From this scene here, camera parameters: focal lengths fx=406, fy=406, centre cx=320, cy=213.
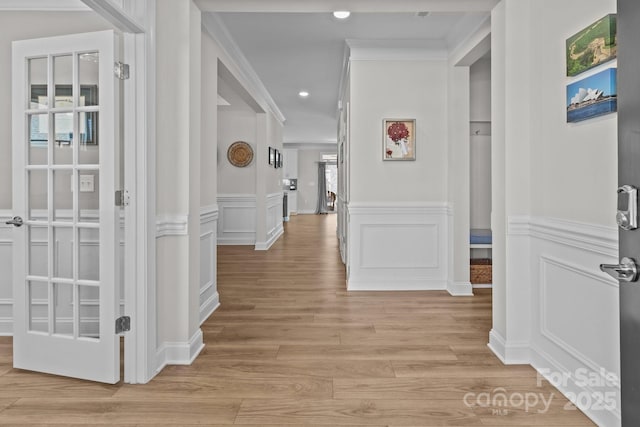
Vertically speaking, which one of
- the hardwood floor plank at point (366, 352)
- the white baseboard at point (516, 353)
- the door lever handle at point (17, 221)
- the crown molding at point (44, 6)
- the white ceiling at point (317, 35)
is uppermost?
the white ceiling at point (317, 35)

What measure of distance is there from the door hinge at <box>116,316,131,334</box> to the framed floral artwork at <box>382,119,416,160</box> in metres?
3.00

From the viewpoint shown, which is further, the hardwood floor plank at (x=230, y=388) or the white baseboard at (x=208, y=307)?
the white baseboard at (x=208, y=307)

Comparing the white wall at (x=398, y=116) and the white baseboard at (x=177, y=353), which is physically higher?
the white wall at (x=398, y=116)

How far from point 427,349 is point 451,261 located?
1709mm

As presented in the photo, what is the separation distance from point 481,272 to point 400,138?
170cm

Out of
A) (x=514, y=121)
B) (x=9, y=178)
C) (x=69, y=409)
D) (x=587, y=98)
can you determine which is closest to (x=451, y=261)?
(x=514, y=121)

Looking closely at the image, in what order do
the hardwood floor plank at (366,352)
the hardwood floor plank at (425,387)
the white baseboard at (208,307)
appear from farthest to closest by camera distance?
the white baseboard at (208,307)
the hardwood floor plank at (366,352)
the hardwood floor plank at (425,387)

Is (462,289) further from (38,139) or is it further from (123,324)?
(38,139)

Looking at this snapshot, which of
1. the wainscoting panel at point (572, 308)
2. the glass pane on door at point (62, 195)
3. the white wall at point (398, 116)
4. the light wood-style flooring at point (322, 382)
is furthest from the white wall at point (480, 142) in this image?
the glass pane on door at point (62, 195)

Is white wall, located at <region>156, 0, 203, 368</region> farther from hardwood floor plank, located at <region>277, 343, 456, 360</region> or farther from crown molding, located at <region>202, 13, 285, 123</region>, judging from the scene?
crown molding, located at <region>202, 13, 285, 123</region>

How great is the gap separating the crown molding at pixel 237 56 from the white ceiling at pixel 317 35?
0.06m

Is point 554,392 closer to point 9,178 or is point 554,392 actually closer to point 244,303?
point 244,303

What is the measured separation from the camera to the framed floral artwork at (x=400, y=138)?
4.30 meters

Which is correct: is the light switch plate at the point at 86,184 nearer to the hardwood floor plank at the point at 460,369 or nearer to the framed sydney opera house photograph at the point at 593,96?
the hardwood floor plank at the point at 460,369
